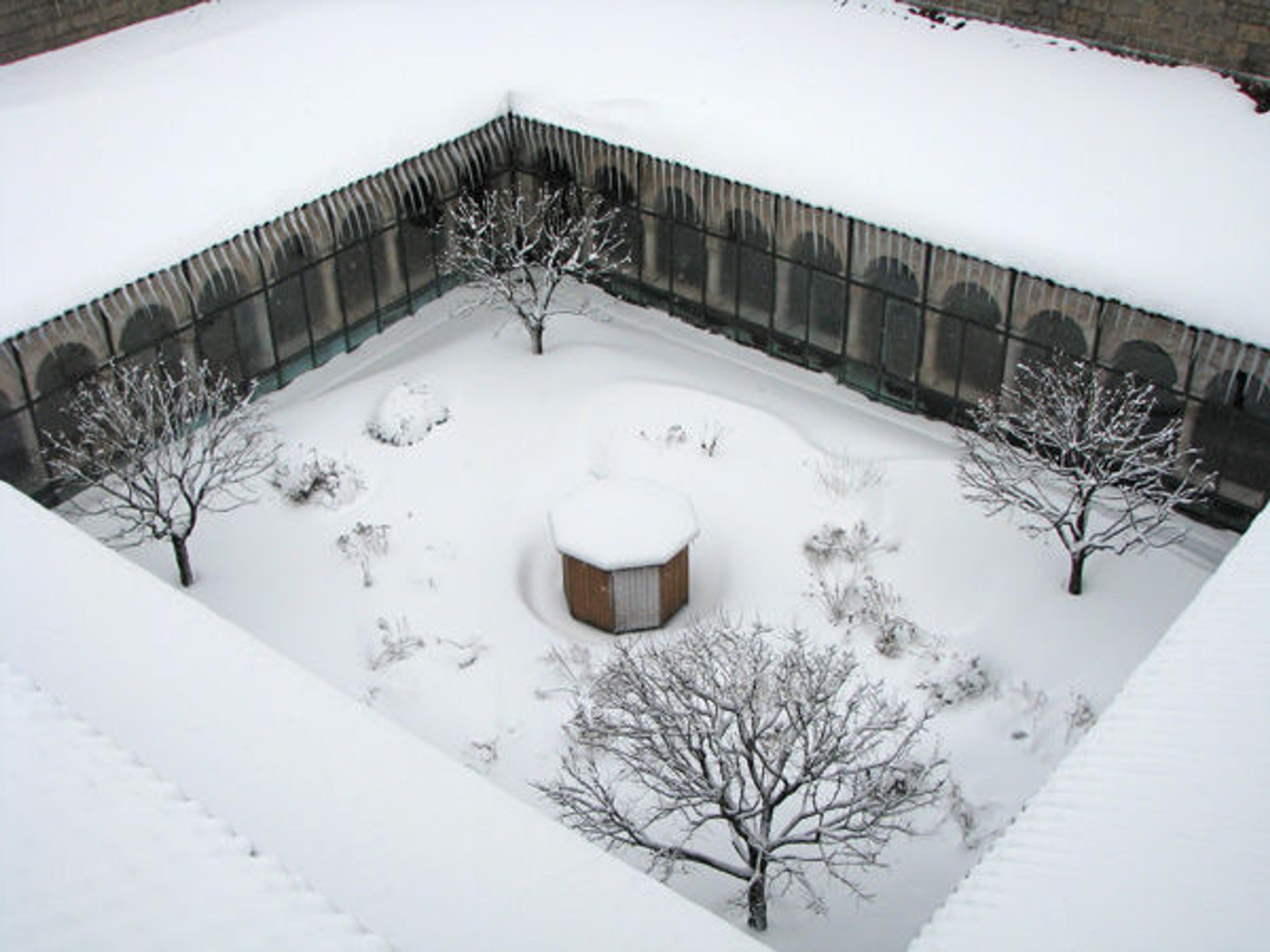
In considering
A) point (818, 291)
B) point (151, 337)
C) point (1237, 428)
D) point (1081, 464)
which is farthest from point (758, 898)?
point (151, 337)

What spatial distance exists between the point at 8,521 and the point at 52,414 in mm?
4540

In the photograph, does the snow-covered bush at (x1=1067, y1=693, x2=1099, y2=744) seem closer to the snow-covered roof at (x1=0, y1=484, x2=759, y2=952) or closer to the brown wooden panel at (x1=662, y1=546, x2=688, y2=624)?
the brown wooden panel at (x1=662, y1=546, x2=688, y2=624)

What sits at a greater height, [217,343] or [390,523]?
[217,343]

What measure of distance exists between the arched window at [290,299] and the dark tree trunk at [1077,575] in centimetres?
1235

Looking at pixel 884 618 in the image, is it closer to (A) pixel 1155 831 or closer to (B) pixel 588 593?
(B) pixel 588 593

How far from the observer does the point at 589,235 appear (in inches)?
1033

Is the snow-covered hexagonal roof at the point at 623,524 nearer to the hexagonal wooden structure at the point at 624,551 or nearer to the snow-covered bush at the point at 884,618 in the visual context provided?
the hexagonal wooden structure at the point at 624,551

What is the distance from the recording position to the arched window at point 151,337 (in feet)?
74.5

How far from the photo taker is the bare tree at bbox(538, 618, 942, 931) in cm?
1647

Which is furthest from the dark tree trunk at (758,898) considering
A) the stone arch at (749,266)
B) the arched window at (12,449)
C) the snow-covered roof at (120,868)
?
the arched window at (12,449)

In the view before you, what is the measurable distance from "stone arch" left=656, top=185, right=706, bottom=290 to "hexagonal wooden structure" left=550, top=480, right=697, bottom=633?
5.78 metres

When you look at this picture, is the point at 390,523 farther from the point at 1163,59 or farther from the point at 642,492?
the point at 1163,59

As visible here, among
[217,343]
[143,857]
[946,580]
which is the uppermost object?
[143,857]

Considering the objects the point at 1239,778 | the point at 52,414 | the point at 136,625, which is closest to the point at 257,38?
the point at 52,414
